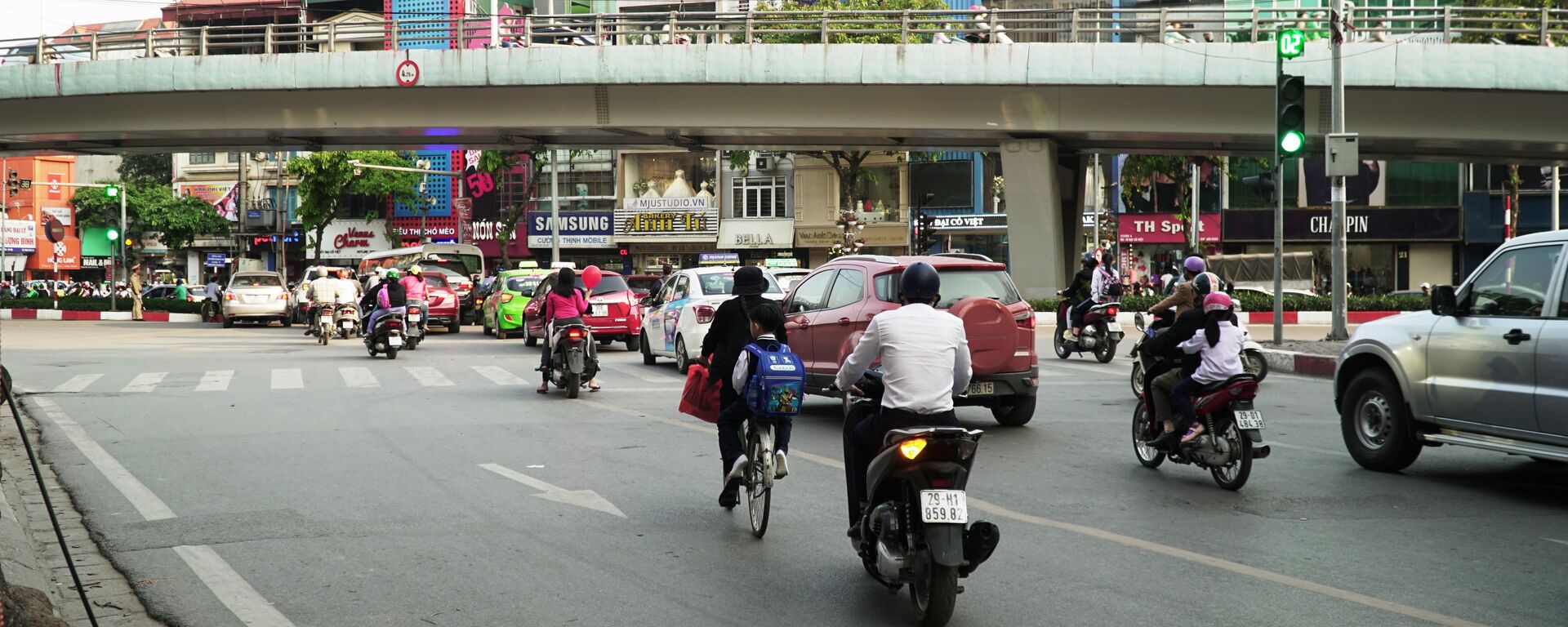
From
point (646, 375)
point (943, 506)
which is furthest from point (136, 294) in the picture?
point (943, 506)

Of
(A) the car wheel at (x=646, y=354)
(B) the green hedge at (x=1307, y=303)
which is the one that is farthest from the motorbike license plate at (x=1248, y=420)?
(B) the green hedge at (x=1307, y=303)

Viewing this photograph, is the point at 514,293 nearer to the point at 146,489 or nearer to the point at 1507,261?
the point at 146,489

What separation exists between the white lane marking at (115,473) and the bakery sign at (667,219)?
46.4 m

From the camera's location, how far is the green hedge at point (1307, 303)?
33.8 metres

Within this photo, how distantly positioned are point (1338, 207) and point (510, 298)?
17.0 meters

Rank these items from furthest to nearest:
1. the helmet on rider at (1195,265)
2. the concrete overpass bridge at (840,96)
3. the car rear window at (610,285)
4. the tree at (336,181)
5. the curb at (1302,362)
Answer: the tree at (336,181) < the concrete overpass bridge at (840,96) < the car rear window at (610,285) < the curb at (1302,362) < the helmet on rider at (1195,265)

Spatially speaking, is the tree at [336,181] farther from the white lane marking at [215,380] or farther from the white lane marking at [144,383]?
the white lane marking at [144,383]

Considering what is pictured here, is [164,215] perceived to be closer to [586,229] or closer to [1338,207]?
[586,229]

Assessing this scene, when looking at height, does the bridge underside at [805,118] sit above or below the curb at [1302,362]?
above

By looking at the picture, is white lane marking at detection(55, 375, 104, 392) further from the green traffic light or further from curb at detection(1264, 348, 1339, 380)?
the green traffic light

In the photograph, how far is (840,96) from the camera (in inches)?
1259

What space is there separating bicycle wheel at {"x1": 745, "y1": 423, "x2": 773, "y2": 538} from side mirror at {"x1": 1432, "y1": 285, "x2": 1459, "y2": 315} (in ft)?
16.1

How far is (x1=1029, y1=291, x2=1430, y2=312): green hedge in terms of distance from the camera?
111 ft

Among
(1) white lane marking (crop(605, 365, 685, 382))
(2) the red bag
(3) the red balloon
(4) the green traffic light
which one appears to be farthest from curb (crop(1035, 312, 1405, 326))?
(2) the red bag
